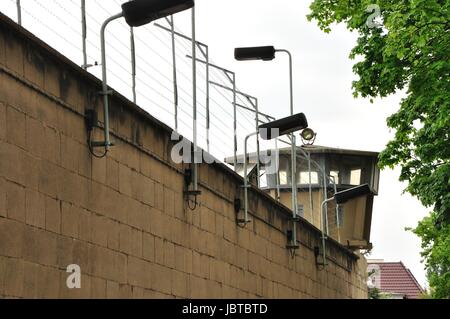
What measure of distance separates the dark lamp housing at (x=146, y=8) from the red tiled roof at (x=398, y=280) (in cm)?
6976

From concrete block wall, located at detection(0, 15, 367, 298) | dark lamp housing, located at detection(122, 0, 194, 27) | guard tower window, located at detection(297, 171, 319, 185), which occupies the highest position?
guard tower window, located at detection(297, 171, 319, 185)

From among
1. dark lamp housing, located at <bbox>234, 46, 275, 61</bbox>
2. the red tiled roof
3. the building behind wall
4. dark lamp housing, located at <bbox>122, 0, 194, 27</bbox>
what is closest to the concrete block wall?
dark lamp housing, located at <bbox>122, 0, 194, 27</bbox>

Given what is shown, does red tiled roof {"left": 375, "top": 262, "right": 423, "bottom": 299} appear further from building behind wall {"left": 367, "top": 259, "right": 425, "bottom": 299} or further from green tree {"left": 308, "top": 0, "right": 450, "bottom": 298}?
green tree {"left": 308, "top": 0, "right": 450, "bottom": 298}

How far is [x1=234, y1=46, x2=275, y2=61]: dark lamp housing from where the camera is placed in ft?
65.2

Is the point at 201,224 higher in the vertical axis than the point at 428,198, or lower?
lower

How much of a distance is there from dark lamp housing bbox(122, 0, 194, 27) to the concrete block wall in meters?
0.73

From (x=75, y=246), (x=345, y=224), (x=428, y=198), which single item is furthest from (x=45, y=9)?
(x=345, y=224)

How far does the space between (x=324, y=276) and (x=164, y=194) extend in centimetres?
1174

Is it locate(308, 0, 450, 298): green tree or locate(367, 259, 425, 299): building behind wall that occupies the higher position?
locate(367, 259, 425, 299): building behind wall

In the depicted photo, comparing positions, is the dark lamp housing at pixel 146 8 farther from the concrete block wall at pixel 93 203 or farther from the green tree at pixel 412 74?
the green tree at pixel 412 74

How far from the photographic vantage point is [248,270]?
1956 centimetres

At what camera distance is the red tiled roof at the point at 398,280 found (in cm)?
8250
